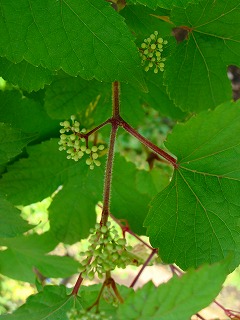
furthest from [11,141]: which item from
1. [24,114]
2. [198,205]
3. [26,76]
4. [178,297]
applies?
[178,297]

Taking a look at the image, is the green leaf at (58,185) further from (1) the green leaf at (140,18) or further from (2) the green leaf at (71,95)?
(1) the green leaf at (140,18)

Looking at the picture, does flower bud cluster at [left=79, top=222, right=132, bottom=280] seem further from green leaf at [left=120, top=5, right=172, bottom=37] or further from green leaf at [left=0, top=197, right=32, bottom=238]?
green leaf at [left=120, top=5, right=172, bottom=37]

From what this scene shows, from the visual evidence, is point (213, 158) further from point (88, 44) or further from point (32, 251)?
point (32, 251)

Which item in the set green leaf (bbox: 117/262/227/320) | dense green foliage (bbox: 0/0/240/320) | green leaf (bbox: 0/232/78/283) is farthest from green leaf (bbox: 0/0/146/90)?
green leaf (bbox: 0/232/78/283)

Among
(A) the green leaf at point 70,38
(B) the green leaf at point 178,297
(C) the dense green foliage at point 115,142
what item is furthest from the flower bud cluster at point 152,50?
(B) the green leaf at point 178,297

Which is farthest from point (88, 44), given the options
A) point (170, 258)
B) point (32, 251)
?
point (32, 251)

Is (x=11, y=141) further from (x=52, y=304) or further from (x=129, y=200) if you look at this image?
(x=129, y=200)

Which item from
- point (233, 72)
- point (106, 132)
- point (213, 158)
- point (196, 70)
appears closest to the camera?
point (213, 158)
